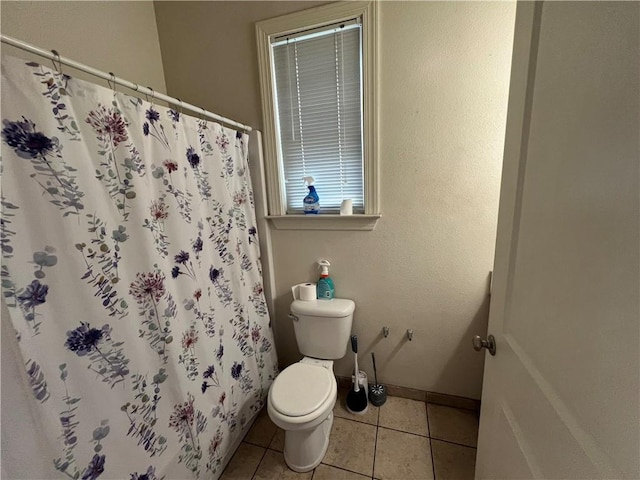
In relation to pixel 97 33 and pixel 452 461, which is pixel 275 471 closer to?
pixel 452 461

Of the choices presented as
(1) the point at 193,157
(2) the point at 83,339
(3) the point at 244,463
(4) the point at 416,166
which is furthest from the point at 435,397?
(1) the point at 193,157

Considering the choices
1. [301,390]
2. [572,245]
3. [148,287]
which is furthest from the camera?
[301,390]

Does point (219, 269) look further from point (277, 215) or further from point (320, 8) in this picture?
point (320, 8)

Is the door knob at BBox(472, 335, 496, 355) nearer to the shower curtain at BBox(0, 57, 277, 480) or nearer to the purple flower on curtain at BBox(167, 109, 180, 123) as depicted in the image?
the shower curtain at BBox(0, 57, 277, 480)

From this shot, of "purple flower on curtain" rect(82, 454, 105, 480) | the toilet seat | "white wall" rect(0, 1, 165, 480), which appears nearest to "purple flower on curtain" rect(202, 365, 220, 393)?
the toilet seat

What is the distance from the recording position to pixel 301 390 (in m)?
1.22

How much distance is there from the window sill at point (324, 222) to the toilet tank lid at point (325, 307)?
446 millimetres

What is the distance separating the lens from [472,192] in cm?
127

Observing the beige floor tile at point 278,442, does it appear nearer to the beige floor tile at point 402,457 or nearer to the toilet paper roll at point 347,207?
the beige floor tile at point 402,457

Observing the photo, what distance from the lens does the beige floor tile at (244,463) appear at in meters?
1.23

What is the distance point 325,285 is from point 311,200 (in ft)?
1.70

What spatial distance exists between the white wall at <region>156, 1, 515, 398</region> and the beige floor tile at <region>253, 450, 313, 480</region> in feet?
1.95

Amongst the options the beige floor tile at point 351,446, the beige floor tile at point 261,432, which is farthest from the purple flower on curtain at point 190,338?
the beige floor tile at point 351,446

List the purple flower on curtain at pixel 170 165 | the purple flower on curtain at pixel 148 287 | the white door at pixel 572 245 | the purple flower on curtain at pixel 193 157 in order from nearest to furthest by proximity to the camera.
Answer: the white door at pixel 572 245 → the purple flower on curtain at pixel 148 287 → the purple flower on curtain at pixel 170 165 → the purple flower on curtain at pixel 193 157
